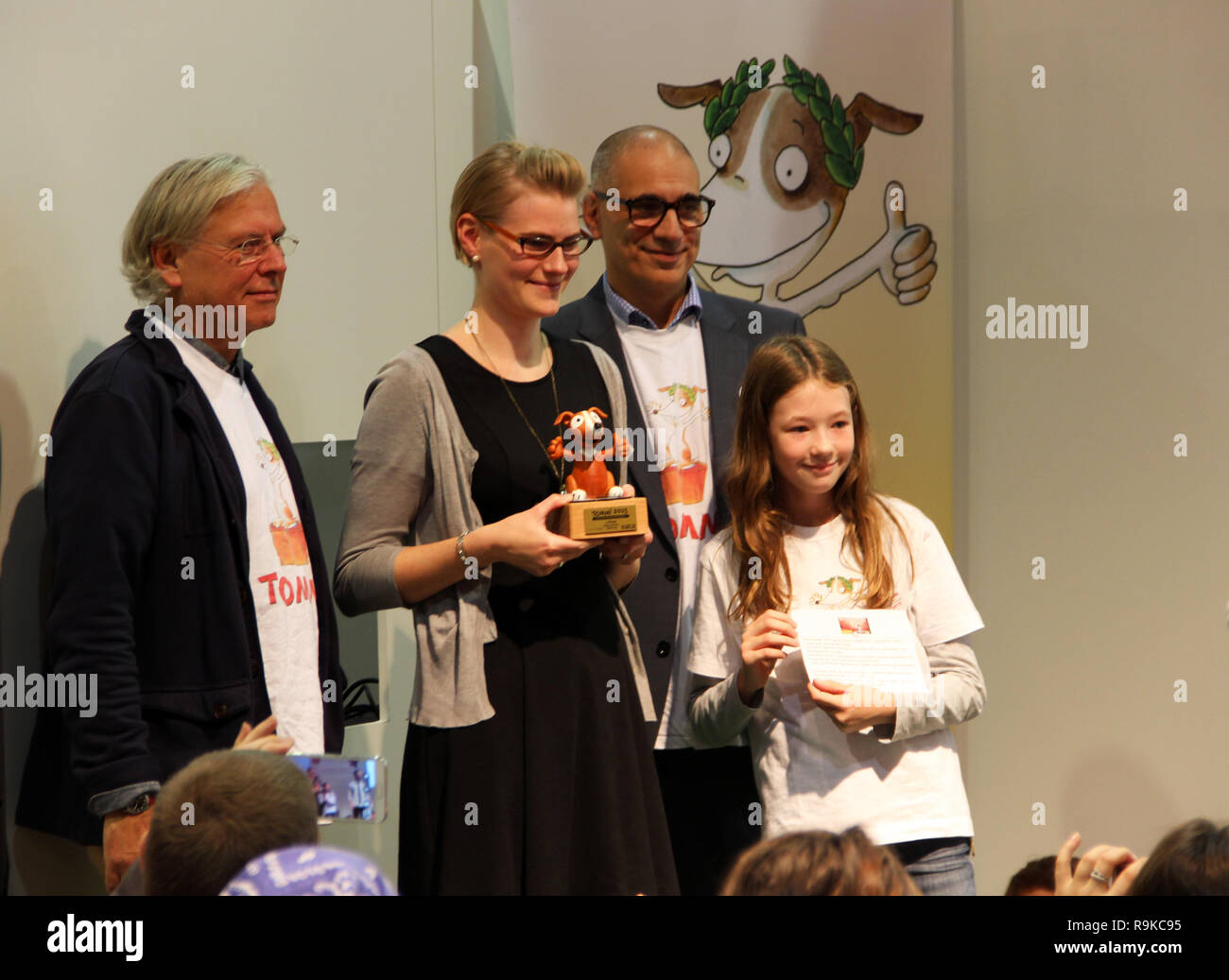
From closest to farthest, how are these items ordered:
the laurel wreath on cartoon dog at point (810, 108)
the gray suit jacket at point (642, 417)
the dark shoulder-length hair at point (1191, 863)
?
the dark shoulder-length hair at point (1191, 863) < the gray suit jacket at point (642, 417) < the laurel wreath on cartoon dog at point (810, 108)

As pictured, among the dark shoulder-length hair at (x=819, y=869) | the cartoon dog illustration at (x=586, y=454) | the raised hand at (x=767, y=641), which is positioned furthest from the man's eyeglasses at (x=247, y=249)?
the dark shoulder-length hair at (x=819, y=869)

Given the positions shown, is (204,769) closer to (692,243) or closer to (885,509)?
(885,509)

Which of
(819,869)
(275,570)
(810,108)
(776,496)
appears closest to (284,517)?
(275,570)

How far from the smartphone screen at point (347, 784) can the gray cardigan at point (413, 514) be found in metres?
0.46

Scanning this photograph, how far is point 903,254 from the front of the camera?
3971 millimetres

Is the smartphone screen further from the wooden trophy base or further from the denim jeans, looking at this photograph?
the denim jeans

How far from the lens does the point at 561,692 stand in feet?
8.46

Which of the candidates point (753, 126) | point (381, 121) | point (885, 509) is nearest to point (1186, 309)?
point (753, 126)

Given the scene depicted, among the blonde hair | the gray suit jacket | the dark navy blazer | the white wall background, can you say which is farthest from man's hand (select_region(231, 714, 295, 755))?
the white wall background

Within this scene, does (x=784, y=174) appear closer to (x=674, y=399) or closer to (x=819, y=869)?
(x=674, y=399)

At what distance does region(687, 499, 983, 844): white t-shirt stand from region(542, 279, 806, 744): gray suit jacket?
112 millimetres

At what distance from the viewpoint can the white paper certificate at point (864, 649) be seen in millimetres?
2535

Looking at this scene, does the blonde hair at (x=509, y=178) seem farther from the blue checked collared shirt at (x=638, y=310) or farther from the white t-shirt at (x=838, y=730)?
the white t-shirt at (x=838, y=730)

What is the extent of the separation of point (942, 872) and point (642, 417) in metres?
1.17
